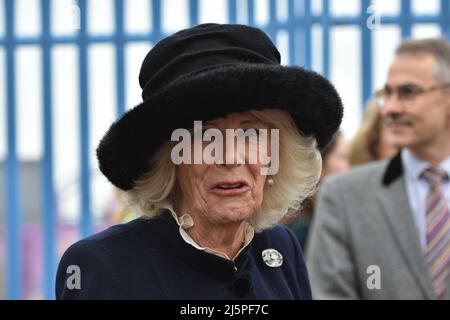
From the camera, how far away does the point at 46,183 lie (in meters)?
4.77

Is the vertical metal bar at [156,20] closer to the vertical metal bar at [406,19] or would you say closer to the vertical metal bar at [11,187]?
the vertical metal bar at [11,187]

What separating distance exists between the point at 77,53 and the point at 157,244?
2.73 meters

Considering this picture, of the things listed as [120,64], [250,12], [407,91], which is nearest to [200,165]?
[407,91]

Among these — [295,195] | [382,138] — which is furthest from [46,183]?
[295,195]

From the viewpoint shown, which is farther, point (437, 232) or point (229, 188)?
point (437, 232)

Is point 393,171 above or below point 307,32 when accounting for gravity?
below

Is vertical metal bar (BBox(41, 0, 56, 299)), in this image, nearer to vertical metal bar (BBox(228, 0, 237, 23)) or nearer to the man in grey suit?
vertical metal bar (BBox(228, 0, 237, 23))

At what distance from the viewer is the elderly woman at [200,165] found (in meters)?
2.03

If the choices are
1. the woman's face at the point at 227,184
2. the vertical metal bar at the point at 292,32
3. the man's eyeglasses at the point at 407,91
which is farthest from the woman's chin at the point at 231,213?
the vertical metal bar at the point at 292,32

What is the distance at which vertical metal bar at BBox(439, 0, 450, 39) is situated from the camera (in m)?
4.64

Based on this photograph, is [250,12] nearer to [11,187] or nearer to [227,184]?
[11,187]

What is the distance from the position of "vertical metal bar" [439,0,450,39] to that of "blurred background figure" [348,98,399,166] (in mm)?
542

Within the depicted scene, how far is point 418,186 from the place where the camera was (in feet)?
11.4

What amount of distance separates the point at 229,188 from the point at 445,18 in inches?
112
